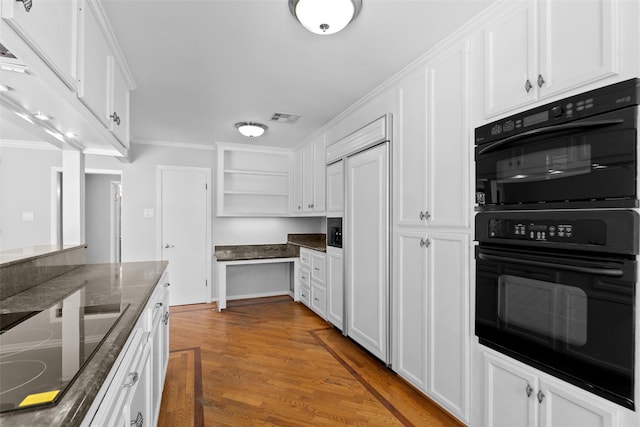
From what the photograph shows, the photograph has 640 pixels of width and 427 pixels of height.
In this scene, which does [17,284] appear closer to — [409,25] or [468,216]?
[468,216]

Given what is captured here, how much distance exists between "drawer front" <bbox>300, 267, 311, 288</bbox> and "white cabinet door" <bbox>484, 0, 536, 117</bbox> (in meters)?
3.27

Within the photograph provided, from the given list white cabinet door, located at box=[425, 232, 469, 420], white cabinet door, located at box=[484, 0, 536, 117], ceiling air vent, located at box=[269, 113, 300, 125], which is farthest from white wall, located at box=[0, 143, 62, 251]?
white cabinet door, located at box=[484, 0, 536, 117]

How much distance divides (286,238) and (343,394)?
333 centimetres

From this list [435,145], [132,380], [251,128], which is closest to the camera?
[132,380]

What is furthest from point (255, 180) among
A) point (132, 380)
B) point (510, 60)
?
point (132, 380)

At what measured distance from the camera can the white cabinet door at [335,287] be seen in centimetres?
345

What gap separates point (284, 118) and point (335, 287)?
2018 mm

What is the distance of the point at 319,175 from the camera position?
13.6 feet

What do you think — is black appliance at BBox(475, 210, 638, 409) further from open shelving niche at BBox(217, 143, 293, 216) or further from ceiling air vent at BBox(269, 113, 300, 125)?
open shelving niche at BBox(217, 143, 293, 216)

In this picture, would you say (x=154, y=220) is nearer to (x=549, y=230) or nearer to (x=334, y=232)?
(x=334, y=232)

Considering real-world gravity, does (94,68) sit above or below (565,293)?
above

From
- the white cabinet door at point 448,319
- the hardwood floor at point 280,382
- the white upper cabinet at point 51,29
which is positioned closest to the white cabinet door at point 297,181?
the hardwood floor at point 280,382

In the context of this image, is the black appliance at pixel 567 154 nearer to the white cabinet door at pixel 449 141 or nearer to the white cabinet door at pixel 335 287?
the white cabinet door at pixel 449 141

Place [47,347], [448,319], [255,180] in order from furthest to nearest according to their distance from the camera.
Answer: [255,180] < [448,319] < [47,347]
